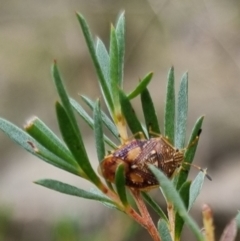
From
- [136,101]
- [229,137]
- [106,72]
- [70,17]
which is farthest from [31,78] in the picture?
[106,72]

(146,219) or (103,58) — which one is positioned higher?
(103,58)

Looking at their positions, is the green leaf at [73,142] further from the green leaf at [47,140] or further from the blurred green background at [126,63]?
the blurred green background at [126,63]

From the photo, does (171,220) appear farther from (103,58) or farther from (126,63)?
(126,63)

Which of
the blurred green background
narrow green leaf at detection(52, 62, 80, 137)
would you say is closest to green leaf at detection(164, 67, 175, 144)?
narrow green leaf at detection(52, 62, 80, 137)

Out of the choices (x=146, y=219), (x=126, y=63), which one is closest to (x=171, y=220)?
(x=146, y=219)

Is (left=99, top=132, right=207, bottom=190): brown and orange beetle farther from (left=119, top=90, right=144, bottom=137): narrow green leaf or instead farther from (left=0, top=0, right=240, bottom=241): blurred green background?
(left=0, top=0, right=240, bottom=241): blurred green background

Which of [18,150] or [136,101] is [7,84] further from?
[136,101]

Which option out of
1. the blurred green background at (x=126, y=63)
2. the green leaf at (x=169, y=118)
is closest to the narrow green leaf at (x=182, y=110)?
the green leaf at (x=169, y=118)
